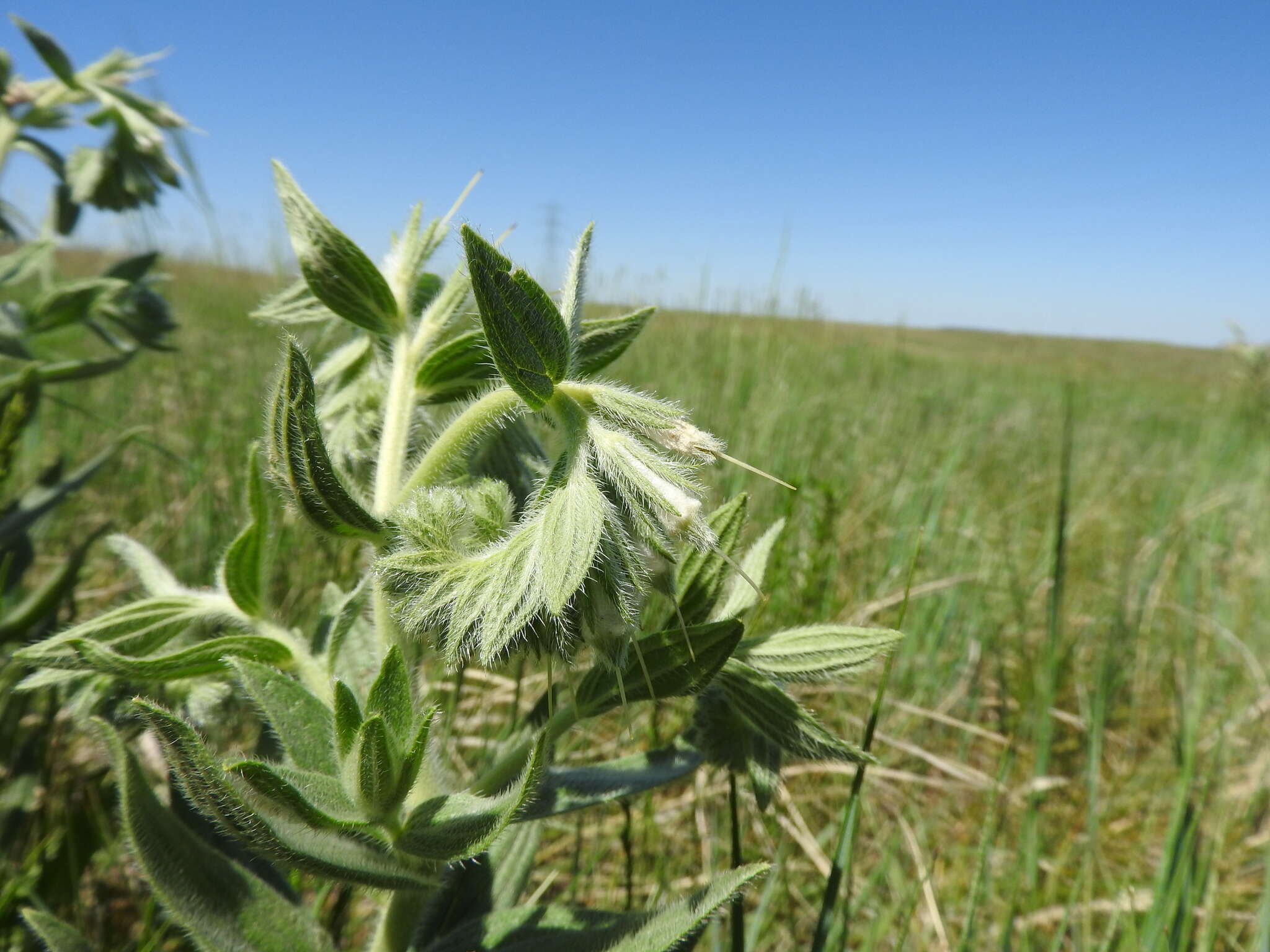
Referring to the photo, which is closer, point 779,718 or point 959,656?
point 779,718

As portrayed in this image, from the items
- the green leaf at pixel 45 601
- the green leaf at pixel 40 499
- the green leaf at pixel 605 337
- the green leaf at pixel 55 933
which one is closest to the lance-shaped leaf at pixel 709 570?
the green leaf at pixel 605 337

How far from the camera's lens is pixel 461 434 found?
0.95 m

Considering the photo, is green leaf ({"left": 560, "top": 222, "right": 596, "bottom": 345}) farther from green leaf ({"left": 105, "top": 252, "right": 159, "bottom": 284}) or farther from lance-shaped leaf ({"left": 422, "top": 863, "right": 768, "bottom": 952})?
green leaf ({"left": 105, "top": 252, "right": 159, "bottom": 284})

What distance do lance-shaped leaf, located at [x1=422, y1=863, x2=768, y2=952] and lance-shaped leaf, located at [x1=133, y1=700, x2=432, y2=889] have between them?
188mm

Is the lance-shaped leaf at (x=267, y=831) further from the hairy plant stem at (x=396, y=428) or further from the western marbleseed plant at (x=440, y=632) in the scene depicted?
the hairy plant stem at (x=396, y=428)

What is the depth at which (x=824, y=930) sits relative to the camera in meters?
1.07

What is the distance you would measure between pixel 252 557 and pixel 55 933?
536mm

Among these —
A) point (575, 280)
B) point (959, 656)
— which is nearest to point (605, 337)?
point (575, 280)

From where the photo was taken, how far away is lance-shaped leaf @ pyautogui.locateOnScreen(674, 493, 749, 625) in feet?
3.39

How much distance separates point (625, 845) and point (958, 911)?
863 millimetres

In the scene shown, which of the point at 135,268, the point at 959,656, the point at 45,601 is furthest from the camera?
the point at 959,656

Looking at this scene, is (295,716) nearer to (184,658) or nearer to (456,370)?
(184,658)

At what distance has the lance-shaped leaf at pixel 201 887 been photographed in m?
0.97

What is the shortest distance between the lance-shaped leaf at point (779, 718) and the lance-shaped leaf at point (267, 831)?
1.36 ft
